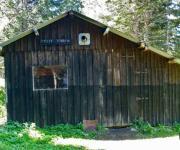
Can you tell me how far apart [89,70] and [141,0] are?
1468cm

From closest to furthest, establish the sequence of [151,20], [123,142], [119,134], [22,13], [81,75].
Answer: [123,142], [119,134], [81,75], [151,20], [22,13]

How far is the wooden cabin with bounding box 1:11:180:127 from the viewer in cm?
1731

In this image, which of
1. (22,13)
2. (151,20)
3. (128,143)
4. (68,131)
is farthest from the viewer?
(22,13)

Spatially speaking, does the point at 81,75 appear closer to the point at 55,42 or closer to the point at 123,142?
the point at 55,42

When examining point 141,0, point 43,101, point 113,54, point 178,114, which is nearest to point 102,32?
point 113,54

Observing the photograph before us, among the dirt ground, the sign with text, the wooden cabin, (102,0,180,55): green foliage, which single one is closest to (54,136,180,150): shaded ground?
the dirt ground

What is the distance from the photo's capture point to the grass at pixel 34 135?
1231 cm

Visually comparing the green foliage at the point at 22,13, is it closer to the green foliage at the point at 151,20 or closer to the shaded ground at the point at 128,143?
the green foliage at the point at 151,20

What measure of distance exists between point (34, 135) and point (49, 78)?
10.9ft

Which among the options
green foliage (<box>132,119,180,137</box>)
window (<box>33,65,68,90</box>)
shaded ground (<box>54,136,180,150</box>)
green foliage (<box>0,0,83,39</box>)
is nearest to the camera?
shaded ground (<box>54,136,180,150</box>)

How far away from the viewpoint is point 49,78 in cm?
1748

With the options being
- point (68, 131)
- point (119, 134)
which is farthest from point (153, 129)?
point (68, 131)

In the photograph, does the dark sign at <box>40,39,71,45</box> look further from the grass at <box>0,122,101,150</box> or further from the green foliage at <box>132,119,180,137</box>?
the green foliage at <box>132,119,180,137</box>

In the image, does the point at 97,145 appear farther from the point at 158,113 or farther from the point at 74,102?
the point at 158,113
